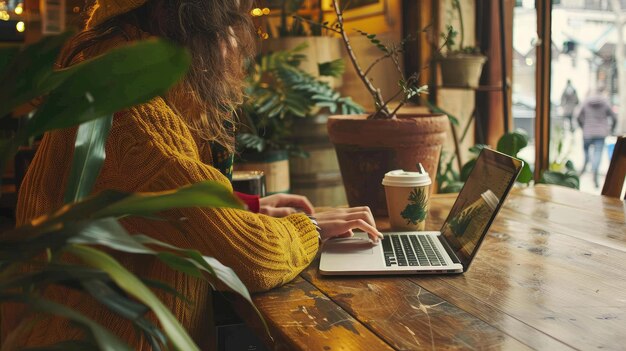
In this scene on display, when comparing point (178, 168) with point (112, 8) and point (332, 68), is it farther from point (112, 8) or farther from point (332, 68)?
point (332, 68)

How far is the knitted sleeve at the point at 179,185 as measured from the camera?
3.51 ft

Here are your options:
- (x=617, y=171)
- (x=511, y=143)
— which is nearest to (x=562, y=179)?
(x=511, y=143)

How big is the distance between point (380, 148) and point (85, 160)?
110 centimetres

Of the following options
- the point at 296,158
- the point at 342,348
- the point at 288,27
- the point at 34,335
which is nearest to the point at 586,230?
the point at 342,348

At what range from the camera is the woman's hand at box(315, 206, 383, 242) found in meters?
1.35

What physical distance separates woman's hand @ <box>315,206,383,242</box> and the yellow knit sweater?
7.4 inches

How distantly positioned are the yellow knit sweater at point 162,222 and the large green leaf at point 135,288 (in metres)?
0.53

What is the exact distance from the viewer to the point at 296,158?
11.7ft

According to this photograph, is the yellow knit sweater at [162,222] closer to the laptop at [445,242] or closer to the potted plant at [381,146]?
the laptop at [445,242]

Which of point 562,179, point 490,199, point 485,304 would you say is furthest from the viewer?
point 562,179

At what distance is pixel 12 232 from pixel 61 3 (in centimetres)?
494

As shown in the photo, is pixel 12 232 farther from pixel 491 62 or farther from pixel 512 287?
pixel 491 62

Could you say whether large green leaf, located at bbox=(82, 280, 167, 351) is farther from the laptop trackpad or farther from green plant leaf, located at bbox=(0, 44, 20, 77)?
the laptop trackpad

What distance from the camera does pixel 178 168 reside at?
1.07 meters
